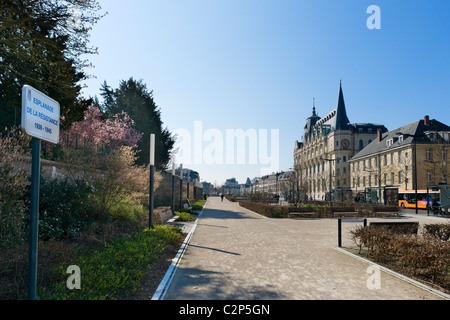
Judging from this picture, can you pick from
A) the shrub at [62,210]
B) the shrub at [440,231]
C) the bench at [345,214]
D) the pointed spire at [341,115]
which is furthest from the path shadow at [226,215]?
the pointed spire at [341,115]

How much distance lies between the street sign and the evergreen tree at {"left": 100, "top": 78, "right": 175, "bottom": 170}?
25.7 metres

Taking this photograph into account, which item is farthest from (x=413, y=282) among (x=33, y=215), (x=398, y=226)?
(x=33, y=215)

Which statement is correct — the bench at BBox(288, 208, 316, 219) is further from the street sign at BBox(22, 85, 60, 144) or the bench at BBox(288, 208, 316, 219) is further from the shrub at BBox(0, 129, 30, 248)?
the street sign at BBox(22, 85, 60, 144)

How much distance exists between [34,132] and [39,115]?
0.79 ft

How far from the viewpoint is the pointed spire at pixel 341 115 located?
3004 inches

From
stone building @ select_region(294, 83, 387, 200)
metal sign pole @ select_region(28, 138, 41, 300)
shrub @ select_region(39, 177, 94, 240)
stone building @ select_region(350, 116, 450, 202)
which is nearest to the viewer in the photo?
metal sign pole @ select_region(28, 138, 41, 300)

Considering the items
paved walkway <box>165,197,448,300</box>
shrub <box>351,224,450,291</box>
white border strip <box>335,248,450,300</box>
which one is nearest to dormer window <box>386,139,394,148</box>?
paved walkway <box>165,197,448,300</box>

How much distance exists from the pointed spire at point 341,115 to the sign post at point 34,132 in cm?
7966

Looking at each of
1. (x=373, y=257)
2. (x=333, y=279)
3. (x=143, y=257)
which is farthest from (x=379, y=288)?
(x=143, y=257)

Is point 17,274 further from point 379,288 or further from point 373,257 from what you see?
point 373,257

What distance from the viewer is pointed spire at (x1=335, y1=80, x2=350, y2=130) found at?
76.3 metres

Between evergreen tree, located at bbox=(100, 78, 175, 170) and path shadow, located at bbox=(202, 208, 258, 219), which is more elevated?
evergreen tree, located at bbox=(100, 78, 175, 170)

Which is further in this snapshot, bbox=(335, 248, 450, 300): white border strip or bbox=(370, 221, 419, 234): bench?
bbox=(370, 221, 419, 234): bench

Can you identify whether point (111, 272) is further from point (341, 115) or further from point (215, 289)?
point (341, 115)
